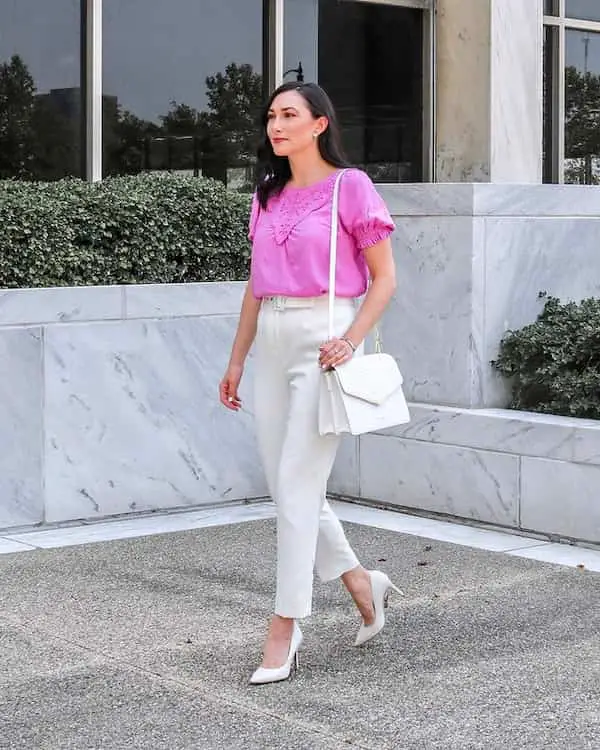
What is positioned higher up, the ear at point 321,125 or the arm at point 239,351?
the ear at point 321,125

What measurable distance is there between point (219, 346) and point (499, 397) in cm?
152

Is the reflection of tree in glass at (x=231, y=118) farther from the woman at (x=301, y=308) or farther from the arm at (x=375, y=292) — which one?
the arm at (x=375, y=292)

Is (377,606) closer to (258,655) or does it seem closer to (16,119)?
(258,655)

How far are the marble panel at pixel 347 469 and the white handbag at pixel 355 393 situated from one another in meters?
3.21

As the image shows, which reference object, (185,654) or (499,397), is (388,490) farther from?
(185,654)

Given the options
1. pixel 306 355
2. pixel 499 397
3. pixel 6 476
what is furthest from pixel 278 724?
pixel 499 397

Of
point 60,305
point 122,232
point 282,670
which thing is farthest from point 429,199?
point 282,670

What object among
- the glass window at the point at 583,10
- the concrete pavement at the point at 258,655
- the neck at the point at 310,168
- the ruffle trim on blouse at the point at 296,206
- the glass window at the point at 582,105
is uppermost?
the glass window at the point at 583,10

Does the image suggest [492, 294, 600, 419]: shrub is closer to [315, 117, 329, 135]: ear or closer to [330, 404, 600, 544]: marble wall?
[330, 404, 600, 544]: marble wall

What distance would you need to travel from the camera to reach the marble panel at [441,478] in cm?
714

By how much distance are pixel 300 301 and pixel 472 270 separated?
2.92 m

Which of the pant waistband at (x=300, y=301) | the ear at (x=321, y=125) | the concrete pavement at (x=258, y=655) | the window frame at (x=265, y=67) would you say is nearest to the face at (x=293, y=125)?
the ear at (x=321, y=125)

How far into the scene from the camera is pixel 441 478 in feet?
24.4

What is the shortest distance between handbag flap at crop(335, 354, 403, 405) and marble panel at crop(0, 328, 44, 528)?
284 centimetres
